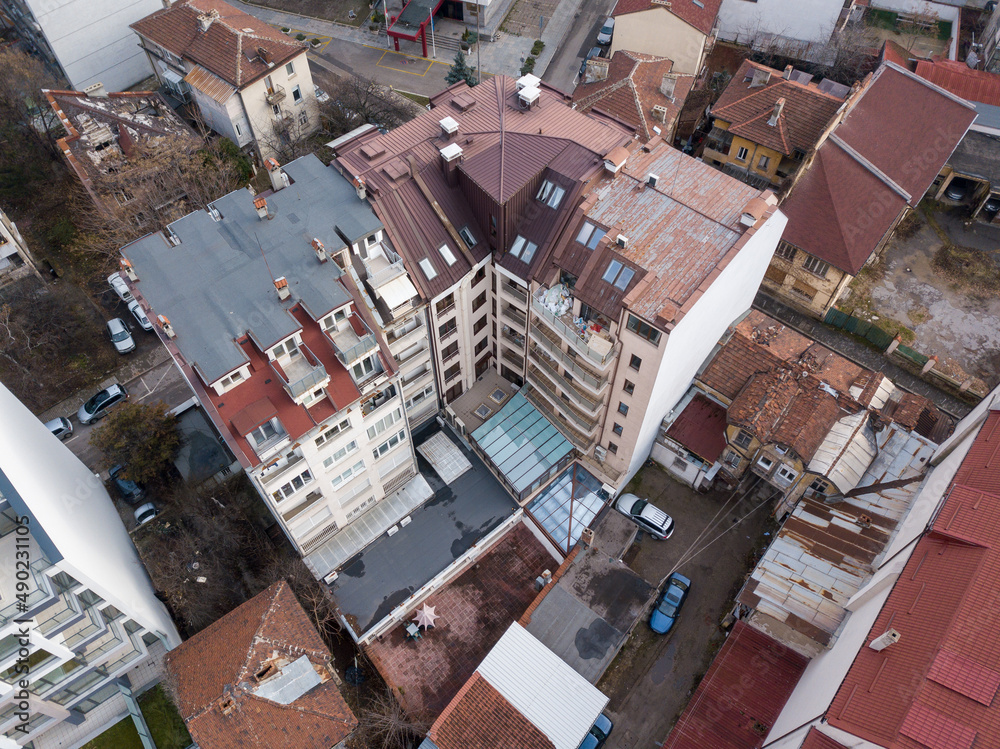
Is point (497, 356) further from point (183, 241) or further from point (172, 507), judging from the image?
point (172, 507)

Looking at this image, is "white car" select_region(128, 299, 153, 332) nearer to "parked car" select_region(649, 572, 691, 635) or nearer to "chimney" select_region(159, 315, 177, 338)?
"chimney" select_region(159, 315, 177, 338)

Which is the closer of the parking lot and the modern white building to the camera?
the parking lot

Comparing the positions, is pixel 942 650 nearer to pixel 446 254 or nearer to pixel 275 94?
pixel 446 254

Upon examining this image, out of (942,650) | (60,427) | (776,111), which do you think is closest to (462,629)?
(942,650)

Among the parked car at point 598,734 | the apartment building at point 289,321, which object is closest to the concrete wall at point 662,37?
the apartment building at point 289,321

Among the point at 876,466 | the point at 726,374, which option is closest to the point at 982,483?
the point at 876,466

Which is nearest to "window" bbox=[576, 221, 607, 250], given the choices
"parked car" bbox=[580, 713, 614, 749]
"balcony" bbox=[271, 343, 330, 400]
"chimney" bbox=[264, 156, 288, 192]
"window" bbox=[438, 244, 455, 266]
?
"window" bbox=[438, 244, 455, 266]
